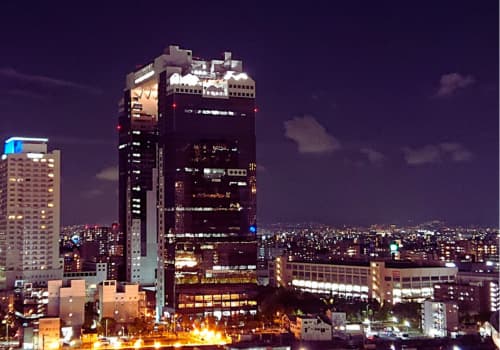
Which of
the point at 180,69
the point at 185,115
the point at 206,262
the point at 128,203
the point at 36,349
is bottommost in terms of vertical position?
the point at 36,349

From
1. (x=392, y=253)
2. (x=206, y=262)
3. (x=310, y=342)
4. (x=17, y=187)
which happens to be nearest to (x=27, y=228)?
(x=17, y=187)

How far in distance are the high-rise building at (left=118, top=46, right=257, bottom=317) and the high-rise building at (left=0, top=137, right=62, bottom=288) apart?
3771mm

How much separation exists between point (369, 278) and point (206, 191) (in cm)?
451

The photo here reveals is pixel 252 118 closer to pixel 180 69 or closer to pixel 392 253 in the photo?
pixel 180 69

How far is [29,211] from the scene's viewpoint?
18484mm

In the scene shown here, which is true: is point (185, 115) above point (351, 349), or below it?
above

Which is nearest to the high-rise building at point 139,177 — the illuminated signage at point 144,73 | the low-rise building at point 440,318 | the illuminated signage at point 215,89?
the illuminated signage at point 144,73

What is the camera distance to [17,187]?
18.3 m

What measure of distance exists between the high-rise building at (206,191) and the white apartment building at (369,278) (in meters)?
3.09

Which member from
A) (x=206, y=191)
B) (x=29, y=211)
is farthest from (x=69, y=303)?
(x=29, y=211)

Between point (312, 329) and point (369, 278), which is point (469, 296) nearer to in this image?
point (369, 278)

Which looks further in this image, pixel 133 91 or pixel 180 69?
pixel 133 91

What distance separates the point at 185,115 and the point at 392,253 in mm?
12405

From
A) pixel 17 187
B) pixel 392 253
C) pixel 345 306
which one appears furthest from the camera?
pixel 392 253
